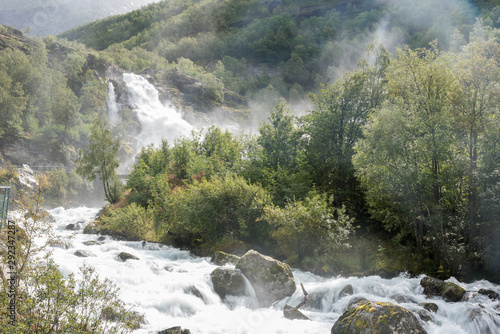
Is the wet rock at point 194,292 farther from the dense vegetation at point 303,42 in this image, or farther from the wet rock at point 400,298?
the dense vegetation at point 303,42

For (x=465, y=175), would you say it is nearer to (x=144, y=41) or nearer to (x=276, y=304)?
(x=276, y=304)

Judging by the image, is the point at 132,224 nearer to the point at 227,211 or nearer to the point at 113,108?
the point at 227,211

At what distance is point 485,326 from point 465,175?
7.90 metres

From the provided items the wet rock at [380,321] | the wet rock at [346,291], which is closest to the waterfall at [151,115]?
the wet rock at [346,291]

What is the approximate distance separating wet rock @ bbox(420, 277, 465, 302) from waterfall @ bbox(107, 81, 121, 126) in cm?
7768

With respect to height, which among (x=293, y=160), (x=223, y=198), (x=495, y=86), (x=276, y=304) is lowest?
(x=276, y=304)

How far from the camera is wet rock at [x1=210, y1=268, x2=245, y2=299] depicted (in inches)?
690

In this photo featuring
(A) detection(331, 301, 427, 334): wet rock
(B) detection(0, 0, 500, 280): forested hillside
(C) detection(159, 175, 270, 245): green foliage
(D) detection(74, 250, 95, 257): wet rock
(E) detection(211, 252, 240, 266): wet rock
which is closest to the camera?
(A) detection(331, 301, 427, 334): wet rock

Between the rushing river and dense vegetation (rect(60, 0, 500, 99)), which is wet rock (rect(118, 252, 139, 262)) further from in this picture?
dense vegetation (rect(60, 0, 500, 99))

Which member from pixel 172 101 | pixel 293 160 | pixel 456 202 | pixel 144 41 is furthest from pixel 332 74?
pixel 456 202

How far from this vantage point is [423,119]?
1905cm

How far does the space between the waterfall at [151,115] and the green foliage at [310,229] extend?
61.1 metres

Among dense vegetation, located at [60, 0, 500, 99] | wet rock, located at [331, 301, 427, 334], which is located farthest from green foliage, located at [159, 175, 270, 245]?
dense vegetation, located at [60, 0, 500, 99]

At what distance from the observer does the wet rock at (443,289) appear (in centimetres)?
1633
